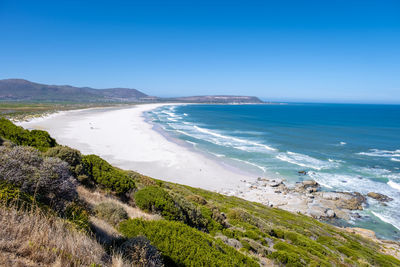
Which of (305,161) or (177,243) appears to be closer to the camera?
(177,243)

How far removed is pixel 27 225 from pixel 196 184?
1002 inches

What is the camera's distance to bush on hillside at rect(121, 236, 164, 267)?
4258mm

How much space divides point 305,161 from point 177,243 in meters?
38.8

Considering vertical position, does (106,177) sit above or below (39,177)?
below

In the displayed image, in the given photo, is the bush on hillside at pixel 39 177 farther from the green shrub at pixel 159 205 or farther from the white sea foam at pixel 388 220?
the white sea foam at pixel 388 220

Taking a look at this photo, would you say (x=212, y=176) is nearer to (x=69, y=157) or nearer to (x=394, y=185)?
(x=69, y=157)

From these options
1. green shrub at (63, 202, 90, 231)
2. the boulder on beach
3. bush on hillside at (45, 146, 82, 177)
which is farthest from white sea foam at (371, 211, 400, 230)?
bush on hillside at (45, 146, 82, 177)

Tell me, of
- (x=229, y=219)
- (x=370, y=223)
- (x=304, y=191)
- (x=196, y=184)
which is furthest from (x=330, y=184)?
(x=229, y=219)

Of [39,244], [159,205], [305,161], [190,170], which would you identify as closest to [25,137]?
[159,205]

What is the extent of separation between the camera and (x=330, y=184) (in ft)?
97.1

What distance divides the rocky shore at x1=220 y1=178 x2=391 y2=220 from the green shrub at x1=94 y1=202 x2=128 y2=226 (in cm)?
2025

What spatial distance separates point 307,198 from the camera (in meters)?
25.7

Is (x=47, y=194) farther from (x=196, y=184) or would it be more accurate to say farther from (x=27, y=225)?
(x=196, y=184)

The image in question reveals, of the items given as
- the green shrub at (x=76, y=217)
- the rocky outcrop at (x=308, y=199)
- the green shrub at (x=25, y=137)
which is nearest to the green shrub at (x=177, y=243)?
the green shrub at (x=76, y=217)
